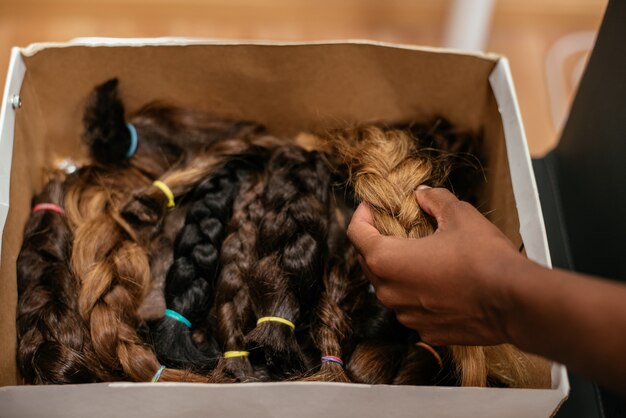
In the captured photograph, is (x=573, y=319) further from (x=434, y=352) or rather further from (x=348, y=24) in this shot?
(x=348, y=24)

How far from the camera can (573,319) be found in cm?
45

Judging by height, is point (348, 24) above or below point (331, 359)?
above

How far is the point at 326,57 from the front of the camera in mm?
856

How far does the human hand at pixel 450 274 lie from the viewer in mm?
519

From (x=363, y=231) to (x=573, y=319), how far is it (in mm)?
265

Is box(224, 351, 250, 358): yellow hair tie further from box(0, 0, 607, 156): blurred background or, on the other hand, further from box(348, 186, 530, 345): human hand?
box(0, 0, 607, 156): blurred background

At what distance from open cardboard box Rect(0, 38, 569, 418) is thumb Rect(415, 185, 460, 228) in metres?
0.10

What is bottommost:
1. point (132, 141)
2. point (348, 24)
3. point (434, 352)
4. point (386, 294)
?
point (434, 352)

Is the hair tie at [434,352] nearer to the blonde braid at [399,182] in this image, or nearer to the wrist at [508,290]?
the blonde braid at [399,182]

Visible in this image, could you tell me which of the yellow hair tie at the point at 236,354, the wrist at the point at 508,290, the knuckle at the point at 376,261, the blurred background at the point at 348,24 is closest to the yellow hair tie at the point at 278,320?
the yellow hair tie at the point at 236,354

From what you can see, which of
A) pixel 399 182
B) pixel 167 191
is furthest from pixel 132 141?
pixel 399 182

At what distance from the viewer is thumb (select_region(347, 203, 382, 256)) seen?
2.13ft

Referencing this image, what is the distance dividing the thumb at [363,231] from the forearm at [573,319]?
18cm

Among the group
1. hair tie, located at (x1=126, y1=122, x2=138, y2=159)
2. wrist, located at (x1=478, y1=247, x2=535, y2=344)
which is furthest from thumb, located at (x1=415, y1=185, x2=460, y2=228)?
hair tie, located at (x1=126, y1=122, x2=138, y2=159)
